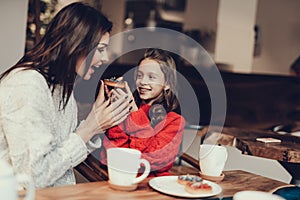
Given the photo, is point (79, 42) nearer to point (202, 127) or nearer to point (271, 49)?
point (202, 127)

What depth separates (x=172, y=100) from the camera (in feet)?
4.54

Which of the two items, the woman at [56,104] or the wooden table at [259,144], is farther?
the wooden table at [259,144]

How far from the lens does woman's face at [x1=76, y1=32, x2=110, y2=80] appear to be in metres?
1.29

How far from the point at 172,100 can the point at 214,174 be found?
0.27m

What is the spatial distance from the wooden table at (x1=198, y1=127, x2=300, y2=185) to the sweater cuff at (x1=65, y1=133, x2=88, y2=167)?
0.81 m

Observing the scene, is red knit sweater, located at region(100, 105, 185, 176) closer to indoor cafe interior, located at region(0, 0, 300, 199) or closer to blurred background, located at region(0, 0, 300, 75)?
indoor cafe interior, located at region(0, 0, 300, 199)

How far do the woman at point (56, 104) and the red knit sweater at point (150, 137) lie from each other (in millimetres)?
43

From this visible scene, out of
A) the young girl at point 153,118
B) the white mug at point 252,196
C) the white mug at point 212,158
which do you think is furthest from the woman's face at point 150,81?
the white mug at point 252,196

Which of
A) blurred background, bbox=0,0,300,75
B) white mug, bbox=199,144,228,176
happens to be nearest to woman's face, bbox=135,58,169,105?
white mug, bbox=199,144,228,176

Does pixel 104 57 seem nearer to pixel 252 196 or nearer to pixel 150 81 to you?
pixel 150 81

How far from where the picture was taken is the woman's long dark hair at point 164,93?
1.35m

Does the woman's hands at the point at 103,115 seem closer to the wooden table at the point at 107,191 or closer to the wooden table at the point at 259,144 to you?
the wooden table at the point at 107,191

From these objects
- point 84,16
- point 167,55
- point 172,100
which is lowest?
point 172,100

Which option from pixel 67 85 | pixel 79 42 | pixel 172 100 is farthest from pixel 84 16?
pixel 172 100
